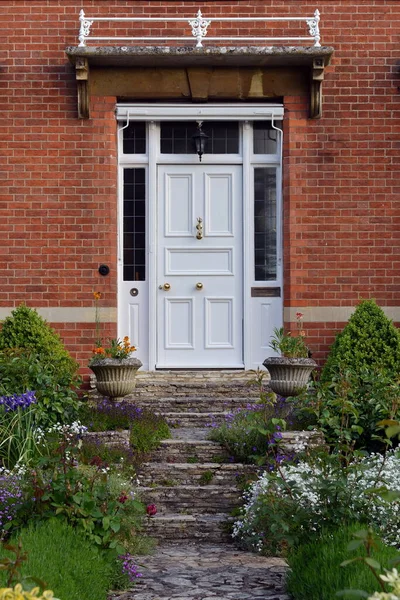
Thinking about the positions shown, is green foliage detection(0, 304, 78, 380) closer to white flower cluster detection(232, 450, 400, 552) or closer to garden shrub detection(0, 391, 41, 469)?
garden shrub detection(0, 391, 41, 469)

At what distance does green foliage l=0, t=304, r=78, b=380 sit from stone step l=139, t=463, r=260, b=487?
1.81 m

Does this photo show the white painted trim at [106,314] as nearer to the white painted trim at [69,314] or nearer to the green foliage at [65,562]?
the white painted trim at [69,314]

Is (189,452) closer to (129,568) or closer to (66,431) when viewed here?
(66,431)

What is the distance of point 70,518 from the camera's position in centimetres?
589

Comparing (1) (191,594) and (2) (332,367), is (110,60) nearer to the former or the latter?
(2) (332,367)

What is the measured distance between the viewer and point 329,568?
5.12 m

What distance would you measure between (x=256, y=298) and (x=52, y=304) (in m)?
2.31

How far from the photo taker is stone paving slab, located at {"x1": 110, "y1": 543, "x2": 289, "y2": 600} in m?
5.80

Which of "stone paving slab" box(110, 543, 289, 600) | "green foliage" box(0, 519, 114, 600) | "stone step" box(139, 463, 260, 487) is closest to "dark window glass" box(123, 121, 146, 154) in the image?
"stone step" box(139, 463, 260, 487)

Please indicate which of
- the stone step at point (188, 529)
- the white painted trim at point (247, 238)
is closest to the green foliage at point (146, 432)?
the stone step at point (188, 529)

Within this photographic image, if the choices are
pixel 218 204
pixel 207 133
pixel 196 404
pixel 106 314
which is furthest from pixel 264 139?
pixel 196 404

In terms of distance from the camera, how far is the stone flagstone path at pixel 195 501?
6.01 m

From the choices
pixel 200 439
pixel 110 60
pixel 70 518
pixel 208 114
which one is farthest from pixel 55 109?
pixel 70 518

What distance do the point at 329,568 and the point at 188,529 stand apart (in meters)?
2.52
